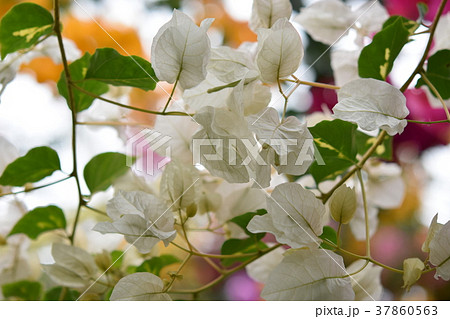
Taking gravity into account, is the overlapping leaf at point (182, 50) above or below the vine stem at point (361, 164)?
above

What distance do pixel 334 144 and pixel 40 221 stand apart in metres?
0.20

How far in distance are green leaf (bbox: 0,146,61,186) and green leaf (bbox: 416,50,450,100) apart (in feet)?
0.76

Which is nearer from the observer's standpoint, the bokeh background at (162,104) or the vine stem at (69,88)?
the vine stem at (69,88)

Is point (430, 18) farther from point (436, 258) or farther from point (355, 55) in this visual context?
point (436, 258)

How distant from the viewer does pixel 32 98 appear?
482 millimetres

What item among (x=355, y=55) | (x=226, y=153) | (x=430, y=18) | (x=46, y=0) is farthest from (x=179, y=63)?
(x=46, y=0)

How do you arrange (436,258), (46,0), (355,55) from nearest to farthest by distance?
(436,258), (355,55), (46,0)

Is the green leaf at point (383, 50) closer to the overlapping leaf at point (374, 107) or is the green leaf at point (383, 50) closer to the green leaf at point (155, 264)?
the overlapping leaf at point (374, 107)

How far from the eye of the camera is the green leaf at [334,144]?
0.85 feet

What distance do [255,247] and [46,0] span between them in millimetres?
481

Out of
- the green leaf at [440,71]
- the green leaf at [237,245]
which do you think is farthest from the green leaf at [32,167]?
the green leaf at [440,71]

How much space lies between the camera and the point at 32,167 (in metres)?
0.31

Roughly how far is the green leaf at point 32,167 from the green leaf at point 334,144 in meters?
0.17

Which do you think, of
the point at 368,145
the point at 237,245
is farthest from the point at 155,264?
the point at 368,145
